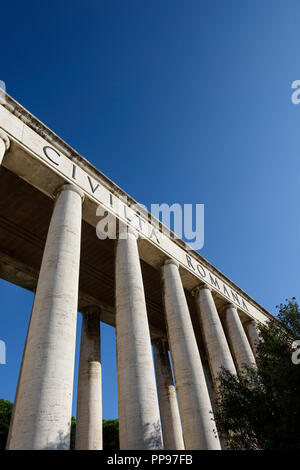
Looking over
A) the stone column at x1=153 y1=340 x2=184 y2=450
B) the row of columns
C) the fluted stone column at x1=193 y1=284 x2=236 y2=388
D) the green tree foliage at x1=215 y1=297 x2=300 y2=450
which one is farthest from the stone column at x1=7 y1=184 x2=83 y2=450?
the stone column at x1=153 y1=340 x2=184 y2=450

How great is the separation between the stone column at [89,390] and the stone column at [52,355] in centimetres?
1559

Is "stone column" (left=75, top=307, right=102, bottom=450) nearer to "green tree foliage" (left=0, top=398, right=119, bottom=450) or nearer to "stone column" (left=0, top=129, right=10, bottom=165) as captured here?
"stone column" (left=0, top=129, right=10, bottom=165)

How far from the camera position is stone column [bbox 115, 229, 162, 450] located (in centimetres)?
1934

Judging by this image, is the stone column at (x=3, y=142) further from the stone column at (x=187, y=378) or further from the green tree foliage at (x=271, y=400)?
the green tree foliage at (x=271, y=400)

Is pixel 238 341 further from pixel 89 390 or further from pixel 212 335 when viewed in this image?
pixel 89 390

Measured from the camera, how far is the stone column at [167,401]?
41800mm

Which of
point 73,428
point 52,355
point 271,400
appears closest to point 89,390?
point 52,355

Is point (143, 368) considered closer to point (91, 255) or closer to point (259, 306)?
point (91, 255)

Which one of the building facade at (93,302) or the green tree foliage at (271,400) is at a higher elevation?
the building facade at (93,302)

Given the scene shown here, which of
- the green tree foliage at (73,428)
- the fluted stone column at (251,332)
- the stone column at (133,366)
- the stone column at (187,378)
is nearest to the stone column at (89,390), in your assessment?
the stone column at (187,378)

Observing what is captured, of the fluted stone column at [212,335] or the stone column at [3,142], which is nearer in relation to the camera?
the stone column at [3,142]

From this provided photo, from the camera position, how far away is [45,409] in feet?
49.0
